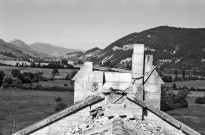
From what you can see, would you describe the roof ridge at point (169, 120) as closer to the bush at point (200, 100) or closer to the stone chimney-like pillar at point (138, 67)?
the stone chimney-like pillar at point (138, 67)

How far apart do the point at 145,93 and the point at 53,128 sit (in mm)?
2612

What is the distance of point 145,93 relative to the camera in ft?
28.6

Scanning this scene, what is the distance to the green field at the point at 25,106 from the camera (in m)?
61.1

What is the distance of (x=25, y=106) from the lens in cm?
8256

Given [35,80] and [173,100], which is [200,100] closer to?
[173,100]

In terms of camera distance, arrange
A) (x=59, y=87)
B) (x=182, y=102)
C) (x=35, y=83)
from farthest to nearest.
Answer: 1. (x=35, y=83)
2. (x=59, y=87)
3. (x=182, y=102)

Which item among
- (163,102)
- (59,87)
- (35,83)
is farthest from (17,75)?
(163,102)

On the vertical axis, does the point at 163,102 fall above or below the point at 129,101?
below

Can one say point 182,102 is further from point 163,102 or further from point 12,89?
point 12,89

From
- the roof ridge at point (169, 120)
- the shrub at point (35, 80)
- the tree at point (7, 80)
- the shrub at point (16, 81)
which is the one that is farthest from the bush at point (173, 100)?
the roof ridge at point (169, 120)

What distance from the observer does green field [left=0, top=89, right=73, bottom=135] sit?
2405 inches

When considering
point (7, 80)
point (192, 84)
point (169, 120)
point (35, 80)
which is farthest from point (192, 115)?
point (169, 120)

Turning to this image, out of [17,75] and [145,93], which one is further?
[17,75]

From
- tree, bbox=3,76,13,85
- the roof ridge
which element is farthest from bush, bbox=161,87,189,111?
the roof ridge
